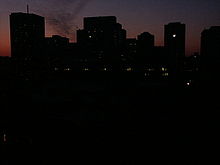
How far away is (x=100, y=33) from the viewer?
93.1m

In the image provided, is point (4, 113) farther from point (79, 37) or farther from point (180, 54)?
point (79, 37)

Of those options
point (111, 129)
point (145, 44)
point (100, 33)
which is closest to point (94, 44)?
point (100, 33)

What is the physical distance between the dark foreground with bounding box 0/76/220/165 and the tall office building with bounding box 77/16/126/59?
230 feet

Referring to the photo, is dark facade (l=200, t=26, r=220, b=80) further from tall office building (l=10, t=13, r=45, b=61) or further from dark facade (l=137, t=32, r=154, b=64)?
tall office building (l=10, t=13, r=45, b=61)

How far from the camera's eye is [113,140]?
11828 millimetres

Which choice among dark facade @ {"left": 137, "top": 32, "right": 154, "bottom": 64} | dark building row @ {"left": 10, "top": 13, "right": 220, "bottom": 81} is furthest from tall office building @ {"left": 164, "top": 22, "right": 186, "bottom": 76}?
dark facade @ {"left": 137, "top": 32, "right": 154, "bottom": 64}

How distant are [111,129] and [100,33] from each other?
83.1 m

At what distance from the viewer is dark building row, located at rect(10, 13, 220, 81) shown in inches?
2462

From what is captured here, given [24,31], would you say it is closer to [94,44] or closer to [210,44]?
[94,44]

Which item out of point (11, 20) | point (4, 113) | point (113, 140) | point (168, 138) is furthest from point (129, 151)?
point (11, 20)

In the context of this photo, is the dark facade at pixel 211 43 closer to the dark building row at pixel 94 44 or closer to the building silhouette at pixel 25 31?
the dark building row at pixel 94 44

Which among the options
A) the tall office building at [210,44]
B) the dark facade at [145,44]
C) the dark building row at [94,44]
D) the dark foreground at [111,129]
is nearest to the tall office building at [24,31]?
the dark building row at [94,44]

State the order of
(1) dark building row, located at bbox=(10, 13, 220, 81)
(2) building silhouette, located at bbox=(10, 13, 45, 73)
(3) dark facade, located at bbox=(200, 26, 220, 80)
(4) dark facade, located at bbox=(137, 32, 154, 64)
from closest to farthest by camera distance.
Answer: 1. (1) dark building row, located at bbox=(10, 13, 220, 81)
2. (3) dark facade, located at bbox=(200, 26, 220, 80)
3. (4) dark facade, located at bbox=(137, 32, 154, 64)
4. (2) building silhouette, located at bbox=(10, 13, 45, 73)

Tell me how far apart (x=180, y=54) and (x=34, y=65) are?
122 ft
